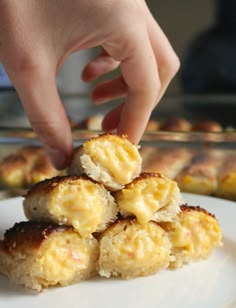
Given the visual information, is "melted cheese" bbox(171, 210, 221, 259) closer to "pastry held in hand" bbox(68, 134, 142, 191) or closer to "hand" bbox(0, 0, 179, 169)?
"pastry held in hand" bbox(68, 134, 142, 191)

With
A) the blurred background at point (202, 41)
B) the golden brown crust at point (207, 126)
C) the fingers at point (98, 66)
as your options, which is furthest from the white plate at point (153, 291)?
the blurred background at point (202, 41)

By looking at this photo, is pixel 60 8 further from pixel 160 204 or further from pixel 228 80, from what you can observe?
pixel 228 80

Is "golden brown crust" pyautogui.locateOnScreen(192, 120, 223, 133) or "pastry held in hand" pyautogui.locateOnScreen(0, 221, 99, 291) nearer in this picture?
"pastry held in hand" pyautogui.locateOnScreen(0, 221, 99, 291)

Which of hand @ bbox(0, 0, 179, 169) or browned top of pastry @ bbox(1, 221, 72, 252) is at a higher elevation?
hand @ bbox(0, 0, 179, 169)

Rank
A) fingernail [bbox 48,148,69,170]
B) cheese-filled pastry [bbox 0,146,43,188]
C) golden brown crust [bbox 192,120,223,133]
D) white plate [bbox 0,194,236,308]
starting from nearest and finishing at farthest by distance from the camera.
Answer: white plate [bbox 0,194,236,308] → fingernail [bbox 48,148,69,170] → cheese-filled pastry [bbox 0,146,43,188] → golden brown crust [bbox 192,120,223,133]

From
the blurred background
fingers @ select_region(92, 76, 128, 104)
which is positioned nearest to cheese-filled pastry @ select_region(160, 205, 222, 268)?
fingers @ select_region(92, 76, 128, 104)

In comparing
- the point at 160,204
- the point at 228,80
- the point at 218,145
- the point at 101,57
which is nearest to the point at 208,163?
the point at 218,145

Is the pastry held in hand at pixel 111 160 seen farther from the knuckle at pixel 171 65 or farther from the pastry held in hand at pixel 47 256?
the knuckle at pixel 171 65
